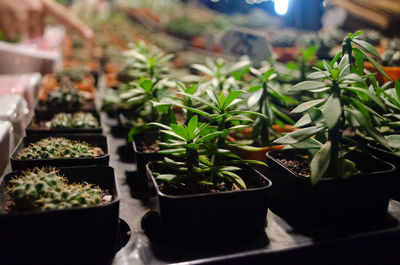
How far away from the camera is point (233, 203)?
0.94 meters

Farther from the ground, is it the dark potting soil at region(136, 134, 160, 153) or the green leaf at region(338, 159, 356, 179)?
the green leaf at region(338, 159, 356, 179)

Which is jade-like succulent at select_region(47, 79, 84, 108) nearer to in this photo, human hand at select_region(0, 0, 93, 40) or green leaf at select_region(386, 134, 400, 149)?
human hand at select_region(0, 0, 93, 40)

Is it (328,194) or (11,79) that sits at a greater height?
(11,79)

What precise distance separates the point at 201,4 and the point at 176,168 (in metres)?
7.92

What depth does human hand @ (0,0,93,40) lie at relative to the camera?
9.58 ft

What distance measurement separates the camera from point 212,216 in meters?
0.93

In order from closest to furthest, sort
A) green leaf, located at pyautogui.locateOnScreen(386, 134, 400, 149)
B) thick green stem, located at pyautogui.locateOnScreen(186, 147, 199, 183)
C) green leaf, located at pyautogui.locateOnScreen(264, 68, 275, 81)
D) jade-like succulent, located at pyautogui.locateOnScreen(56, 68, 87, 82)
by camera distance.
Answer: thick green stem, located at pyautogui.locateOnScreen(186, 147, 199, 183) → green leaf, located at pyautogui.locateOnScreen(386, 134, 400, 149) → green leaf, located at pyautogui.locateOnScreen(264, 68, 275, 81) → jade-like succulent, located at pyautogui.locateOnScreen(56, 68, 87, 82)

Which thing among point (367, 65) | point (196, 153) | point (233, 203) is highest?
point (367, 65)

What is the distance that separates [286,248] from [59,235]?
0.62m

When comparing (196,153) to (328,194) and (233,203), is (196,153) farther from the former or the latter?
(328,194)

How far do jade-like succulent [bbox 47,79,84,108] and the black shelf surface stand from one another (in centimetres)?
101

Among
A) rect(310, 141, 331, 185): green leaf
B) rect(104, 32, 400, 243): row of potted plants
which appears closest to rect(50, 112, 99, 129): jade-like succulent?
rect(104, 32, 400, 243): row of potted plants

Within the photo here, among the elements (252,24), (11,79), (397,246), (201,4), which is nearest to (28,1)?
(11,79)

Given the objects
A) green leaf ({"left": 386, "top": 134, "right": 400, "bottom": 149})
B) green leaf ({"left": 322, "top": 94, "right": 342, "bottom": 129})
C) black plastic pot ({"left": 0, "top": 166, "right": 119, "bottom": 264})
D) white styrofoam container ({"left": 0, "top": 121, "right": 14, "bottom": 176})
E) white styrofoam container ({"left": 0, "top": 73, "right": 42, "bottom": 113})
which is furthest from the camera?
white styrofoam container ({"left": 0, "top": 73, "right": 42, "bottom": 113})
